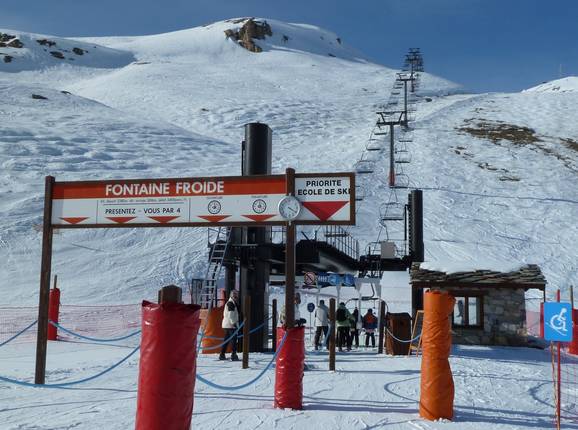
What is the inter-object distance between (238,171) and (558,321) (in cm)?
3287

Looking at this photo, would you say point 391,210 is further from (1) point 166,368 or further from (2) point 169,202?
(1) point 166,368

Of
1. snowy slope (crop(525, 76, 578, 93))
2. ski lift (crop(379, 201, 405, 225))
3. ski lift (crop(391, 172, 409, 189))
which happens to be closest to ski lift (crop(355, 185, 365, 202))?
ski lift (crop(379, 201, 405, 225))

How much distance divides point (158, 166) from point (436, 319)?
3308 centimetres

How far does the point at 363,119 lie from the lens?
61.8 metres

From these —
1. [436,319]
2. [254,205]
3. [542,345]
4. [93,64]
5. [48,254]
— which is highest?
[93,64]

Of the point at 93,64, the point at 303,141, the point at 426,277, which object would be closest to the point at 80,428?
the point at 426,277

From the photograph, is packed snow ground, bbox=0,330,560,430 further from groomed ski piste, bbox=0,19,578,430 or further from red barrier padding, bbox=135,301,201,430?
red barrier padding, bbox=135,301,201,430

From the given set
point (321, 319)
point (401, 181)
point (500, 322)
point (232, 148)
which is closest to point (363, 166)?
point (401, 181)

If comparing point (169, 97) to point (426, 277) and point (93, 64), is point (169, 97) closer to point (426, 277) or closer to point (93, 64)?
point (93, 64)

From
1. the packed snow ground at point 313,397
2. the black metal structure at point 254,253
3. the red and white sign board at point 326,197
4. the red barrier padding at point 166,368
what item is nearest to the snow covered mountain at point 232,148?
the black metal structure at point 254,253

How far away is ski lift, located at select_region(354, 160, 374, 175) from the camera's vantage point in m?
42.3

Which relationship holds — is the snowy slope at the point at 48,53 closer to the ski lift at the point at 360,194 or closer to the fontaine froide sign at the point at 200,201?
the ski lift at the point at 360,194

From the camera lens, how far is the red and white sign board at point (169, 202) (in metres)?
9.59

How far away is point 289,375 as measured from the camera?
320 inches
